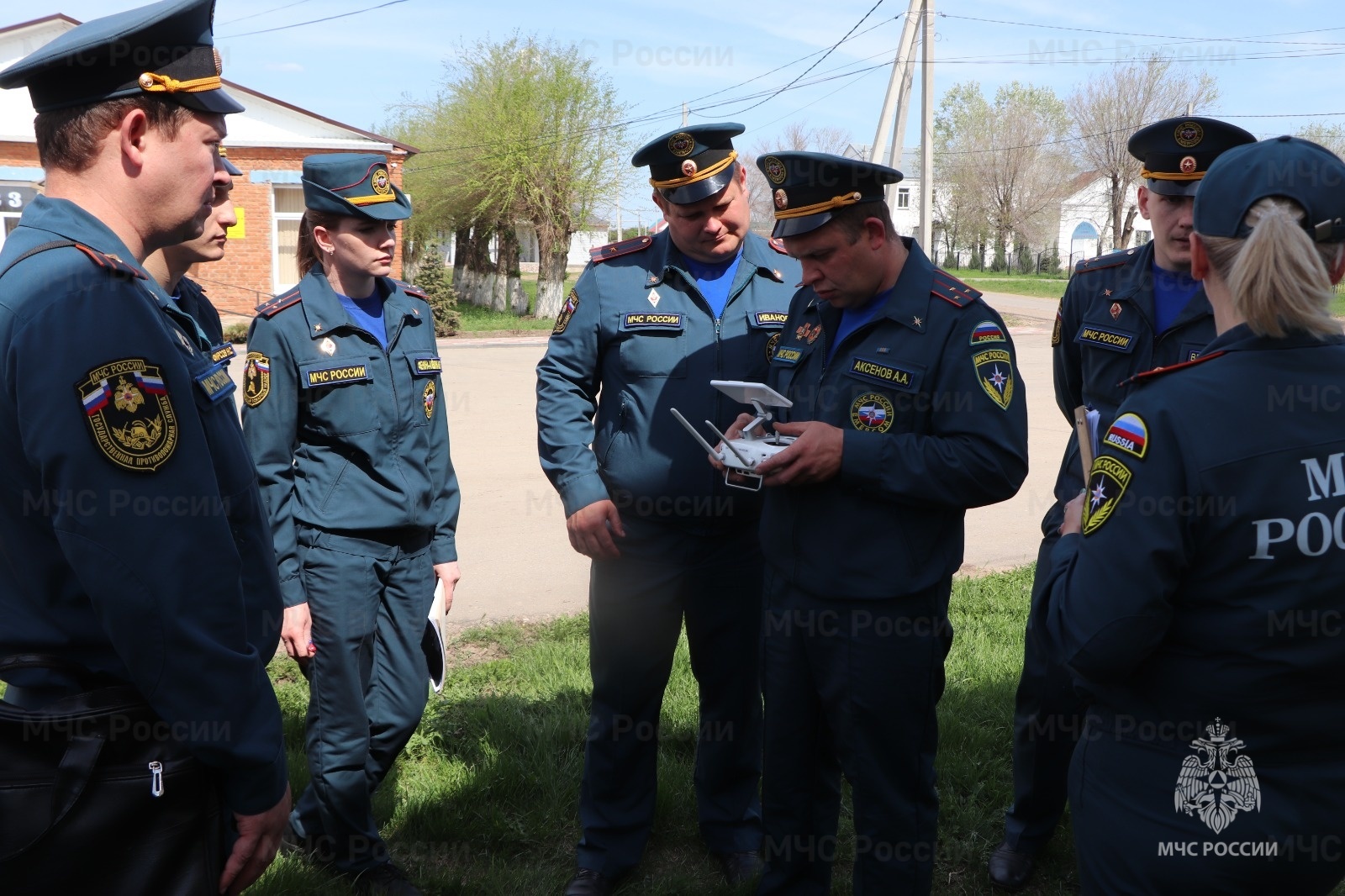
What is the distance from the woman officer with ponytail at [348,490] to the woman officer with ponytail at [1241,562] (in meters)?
2.29

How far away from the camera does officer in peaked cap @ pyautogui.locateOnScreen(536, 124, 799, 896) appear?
362 centimetres

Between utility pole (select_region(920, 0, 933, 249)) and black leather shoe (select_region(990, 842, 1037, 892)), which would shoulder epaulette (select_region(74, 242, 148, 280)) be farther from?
utility pole (select_region(920, 0, 933, 249))

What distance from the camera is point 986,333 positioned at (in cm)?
304

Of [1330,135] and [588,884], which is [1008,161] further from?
[588,884]

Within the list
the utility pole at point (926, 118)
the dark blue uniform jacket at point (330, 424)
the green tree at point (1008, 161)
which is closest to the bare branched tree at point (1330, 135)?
the green tree at point (1008, 161)

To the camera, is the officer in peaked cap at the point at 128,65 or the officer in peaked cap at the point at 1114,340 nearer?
the officer in peaked cap at the point at 128,65

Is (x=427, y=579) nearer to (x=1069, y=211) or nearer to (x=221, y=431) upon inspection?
(x=221, y=431)

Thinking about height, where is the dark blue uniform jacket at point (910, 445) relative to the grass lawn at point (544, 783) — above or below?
above

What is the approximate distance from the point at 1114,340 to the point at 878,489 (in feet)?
3.96

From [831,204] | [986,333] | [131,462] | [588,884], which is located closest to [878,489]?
[986,333]

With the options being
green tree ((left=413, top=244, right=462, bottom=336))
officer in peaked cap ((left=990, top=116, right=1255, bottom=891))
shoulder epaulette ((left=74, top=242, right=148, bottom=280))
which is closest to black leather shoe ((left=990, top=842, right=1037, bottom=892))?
officer in peaked cap ((left=990, top=116, right=1255, bottom=891))

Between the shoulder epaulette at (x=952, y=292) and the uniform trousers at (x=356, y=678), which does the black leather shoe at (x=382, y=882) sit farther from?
the shoulder epaulette at (x=952, y=292)

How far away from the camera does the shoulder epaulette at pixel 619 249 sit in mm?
3840

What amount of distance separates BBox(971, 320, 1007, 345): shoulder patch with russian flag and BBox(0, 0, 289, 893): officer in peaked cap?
2019mm
